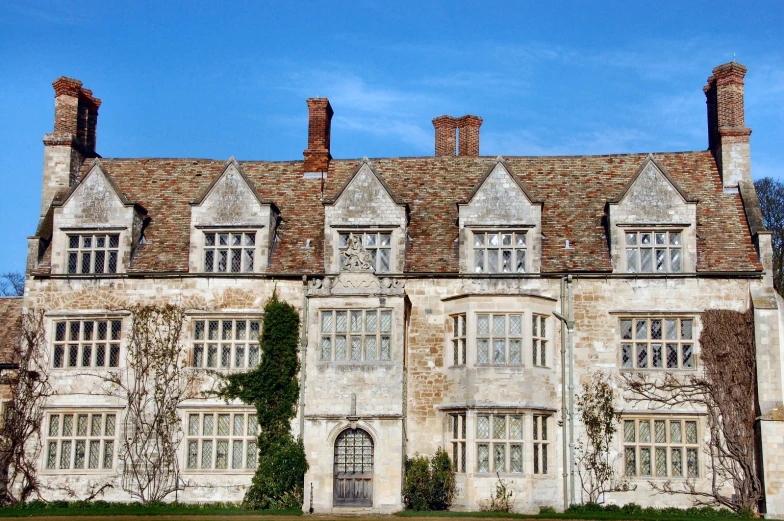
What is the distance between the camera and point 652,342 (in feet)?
92.7

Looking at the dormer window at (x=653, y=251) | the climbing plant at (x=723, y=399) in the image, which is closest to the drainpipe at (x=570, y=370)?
the climbing plant at (x=723, y=399)

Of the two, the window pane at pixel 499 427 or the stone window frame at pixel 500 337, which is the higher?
the stone window frame at pixel 500 337

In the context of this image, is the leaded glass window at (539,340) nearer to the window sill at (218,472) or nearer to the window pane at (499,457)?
the window pane at (499,457)

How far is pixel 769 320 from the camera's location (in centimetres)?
2722

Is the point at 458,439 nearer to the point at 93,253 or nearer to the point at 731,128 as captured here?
the point at 93,253

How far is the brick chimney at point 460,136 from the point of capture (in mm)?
34094

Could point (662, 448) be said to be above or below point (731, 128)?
below

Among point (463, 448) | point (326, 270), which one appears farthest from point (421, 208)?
point (463, 448)

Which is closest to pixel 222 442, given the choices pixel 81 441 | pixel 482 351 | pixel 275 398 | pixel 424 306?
pixel 275 398

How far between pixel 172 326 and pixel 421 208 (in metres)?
8.42

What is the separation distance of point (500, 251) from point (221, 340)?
8588 millimetres

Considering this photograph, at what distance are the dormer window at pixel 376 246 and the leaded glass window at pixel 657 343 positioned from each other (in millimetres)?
7096

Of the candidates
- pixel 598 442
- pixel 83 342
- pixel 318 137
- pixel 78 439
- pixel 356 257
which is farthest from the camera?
pixel 318 137

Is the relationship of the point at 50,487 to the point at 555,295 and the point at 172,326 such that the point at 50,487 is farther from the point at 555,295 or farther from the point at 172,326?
the point at 555,295
